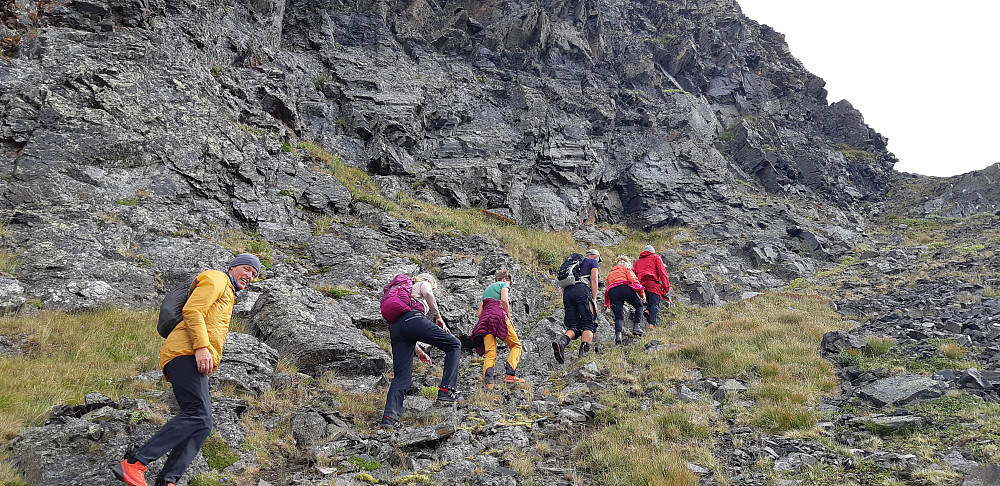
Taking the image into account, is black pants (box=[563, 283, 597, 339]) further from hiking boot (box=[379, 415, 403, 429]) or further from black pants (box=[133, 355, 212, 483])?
black pants (box=[133, 355, 212, 483])

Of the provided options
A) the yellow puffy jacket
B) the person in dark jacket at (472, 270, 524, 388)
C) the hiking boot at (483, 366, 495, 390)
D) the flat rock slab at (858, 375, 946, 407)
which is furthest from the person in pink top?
the yellow puffy jacket

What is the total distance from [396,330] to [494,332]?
1981 millimetres

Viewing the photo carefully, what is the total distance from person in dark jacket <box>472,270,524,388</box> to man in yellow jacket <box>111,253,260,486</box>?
172 inches

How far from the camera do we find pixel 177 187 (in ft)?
42.7

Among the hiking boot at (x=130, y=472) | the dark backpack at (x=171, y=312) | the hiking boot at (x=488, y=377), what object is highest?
the dark backpack at (x=171, y=312)

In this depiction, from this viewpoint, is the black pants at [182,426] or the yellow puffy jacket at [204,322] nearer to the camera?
the black pants at [182,426]

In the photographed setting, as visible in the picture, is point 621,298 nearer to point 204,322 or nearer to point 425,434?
point 425,434

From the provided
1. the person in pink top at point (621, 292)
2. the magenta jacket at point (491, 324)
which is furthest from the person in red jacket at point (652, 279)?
the magenta jacket at point (491, 324)

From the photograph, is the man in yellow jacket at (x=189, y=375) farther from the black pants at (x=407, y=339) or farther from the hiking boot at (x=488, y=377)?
the hiking boot at (x=488, y=377)

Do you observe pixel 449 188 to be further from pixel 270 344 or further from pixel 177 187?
pixel 270 344

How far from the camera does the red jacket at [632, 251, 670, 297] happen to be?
12016 mm

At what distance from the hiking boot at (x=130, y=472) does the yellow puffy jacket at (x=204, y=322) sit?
31.6 inches

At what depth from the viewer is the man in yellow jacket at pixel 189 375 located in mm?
4043

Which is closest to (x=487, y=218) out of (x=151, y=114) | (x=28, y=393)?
(x=151, y=114)
